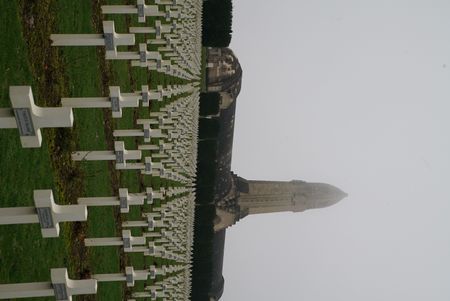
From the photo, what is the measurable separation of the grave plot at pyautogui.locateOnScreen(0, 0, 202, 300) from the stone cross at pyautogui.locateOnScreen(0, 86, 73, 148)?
1cm

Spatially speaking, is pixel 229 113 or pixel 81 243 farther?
pixel 229 113

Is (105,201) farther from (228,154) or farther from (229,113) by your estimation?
(228,154)

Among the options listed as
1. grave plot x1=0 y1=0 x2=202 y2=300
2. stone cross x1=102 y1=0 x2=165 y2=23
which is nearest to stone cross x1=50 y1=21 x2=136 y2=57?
grave plot x1=0 y1=0 x2=202 y2=300

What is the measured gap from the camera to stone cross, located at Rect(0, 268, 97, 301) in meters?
7.78

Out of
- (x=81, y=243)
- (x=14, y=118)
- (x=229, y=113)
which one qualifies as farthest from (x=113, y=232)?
(x=229, y=113)

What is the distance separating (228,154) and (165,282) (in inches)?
667

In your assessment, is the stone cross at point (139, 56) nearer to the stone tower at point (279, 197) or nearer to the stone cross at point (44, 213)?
the stone cross at point (44, 213)

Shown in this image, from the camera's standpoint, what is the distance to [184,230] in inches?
943

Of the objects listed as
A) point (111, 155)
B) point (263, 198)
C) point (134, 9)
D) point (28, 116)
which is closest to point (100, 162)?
point (111, 155)

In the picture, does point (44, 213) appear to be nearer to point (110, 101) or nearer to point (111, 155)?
point (110, 101)

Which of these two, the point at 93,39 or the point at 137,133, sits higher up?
the point at 93,39

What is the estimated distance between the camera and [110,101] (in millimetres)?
10438

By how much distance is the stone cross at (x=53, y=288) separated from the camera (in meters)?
7.78

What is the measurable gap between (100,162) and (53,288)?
564 cm
